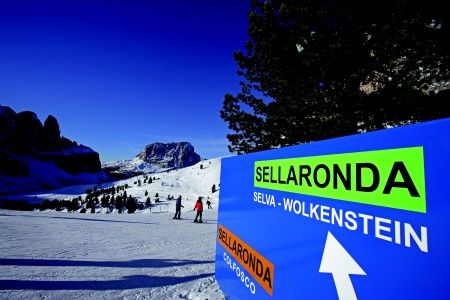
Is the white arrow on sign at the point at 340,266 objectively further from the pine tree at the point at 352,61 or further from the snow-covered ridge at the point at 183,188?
the snow-covered ridge at the point at 183,188

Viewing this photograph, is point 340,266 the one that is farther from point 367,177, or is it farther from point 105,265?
point 105,265

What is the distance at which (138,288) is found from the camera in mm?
5141

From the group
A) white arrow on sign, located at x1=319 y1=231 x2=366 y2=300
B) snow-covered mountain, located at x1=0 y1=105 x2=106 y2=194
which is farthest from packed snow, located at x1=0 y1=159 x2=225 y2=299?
snow-covered mountain, located at x1=0 y1=105 x2=106 y2=194

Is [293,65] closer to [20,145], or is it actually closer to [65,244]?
[65,244]

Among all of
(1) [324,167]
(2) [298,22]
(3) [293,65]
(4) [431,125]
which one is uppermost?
(2) [298,22]

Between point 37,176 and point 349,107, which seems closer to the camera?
point 349,107

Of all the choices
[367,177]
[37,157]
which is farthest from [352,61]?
[37,157]

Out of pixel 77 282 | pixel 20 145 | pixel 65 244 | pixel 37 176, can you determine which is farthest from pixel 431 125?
pixel 20 145

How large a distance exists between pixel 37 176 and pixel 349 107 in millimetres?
133373

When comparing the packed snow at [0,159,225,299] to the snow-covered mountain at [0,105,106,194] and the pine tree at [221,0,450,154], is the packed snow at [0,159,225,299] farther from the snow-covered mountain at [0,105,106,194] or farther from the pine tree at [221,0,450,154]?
the snow-covered mountain at [0,105,106,194]

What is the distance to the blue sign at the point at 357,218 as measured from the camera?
1294mm

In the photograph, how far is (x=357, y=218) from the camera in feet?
5.67

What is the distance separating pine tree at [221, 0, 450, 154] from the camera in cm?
798

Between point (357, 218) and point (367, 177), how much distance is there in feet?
0.84
